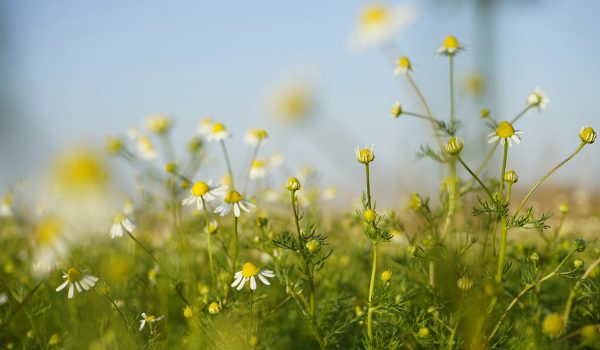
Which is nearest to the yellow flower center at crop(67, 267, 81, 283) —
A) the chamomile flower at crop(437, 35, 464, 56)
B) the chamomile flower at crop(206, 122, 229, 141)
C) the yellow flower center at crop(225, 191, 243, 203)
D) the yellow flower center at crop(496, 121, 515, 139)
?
the yellow flower center at crop(225, 191, 243, 203)

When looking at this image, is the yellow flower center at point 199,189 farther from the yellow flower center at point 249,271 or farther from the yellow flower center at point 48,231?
the yellow flower center at point 48,231

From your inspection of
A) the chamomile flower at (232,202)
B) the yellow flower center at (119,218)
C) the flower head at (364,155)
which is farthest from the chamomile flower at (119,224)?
the flower head at (364,155)

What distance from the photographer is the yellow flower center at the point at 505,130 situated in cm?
169

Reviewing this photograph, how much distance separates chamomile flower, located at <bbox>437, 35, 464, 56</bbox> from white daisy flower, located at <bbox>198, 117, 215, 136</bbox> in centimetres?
124

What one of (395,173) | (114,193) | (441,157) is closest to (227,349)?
(114,193)

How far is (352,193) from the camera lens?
16.4 feet

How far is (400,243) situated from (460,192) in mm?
1042

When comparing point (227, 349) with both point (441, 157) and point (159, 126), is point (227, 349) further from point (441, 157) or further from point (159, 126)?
point (159, 126)

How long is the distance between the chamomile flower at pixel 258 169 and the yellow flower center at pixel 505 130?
1702 mm

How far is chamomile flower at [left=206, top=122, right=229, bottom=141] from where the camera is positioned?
2607 millimetres

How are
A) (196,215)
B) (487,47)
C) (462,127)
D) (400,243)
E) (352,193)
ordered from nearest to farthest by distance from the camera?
1. (487,47)
2. (462,127)
3. (196,215)
4. (400,243)
5. (352,193)

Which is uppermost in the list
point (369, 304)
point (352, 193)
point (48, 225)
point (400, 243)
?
point (369, 304)

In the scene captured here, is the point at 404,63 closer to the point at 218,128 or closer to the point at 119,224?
the point at 218,128

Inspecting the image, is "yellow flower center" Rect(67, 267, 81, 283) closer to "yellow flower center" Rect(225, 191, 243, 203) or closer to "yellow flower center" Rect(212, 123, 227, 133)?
"yellow flower center" Rect(225, 191, 243, 203)
